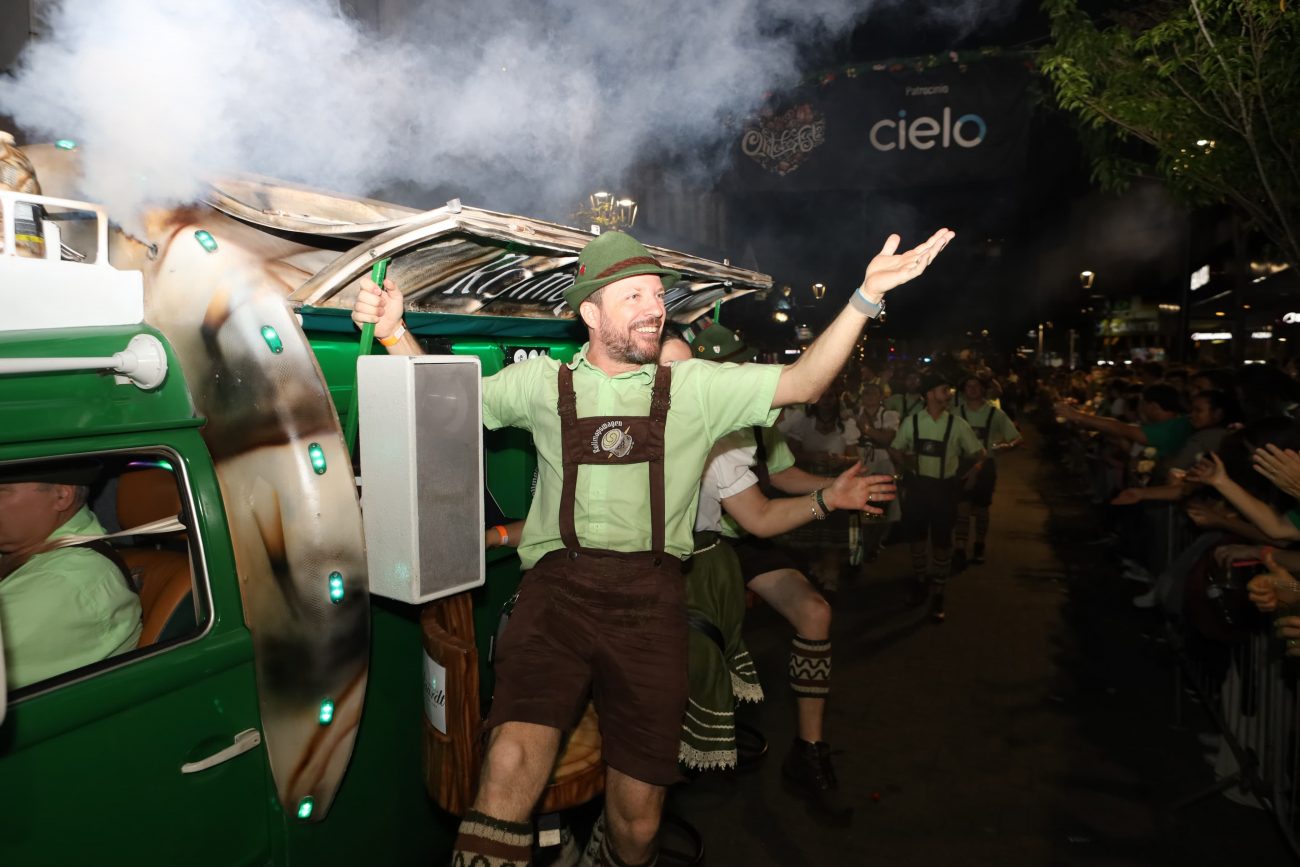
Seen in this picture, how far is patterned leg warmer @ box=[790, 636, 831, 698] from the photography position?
15.0 feet

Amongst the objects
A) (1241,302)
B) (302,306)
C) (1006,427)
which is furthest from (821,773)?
(1241,302)

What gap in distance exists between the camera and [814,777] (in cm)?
455

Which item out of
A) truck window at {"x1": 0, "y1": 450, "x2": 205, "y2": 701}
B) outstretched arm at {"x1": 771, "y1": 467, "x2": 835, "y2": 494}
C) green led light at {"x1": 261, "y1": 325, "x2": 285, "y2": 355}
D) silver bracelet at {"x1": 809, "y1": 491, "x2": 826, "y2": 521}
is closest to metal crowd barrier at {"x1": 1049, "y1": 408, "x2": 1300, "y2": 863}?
silver bracelet at {"x1": 809, "y1": 491, "x2": 826, "y2": 521}

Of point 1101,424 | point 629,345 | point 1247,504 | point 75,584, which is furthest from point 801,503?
point 1101,424

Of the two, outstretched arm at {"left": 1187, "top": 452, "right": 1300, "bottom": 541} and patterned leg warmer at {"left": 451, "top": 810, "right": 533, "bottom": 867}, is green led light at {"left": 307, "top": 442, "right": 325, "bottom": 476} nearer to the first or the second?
patterned leg warmer at {"left": 451, "top": 810, "right": 533, "bottom": 867}

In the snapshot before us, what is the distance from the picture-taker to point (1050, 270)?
47375 millimetres

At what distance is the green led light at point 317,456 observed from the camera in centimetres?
233

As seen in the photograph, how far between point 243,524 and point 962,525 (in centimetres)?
809

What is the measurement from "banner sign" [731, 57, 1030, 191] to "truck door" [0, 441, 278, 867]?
23.8ft

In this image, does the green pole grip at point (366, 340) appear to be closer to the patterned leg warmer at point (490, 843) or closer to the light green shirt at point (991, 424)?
the patterned leg warmer at point (490, 843)

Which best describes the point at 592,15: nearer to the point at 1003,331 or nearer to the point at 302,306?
the point at 302,306

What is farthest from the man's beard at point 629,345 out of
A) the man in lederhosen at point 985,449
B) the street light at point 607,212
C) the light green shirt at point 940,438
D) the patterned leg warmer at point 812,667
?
the man in lederhosen at point 985,449

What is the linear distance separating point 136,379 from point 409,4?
5869 millimetres

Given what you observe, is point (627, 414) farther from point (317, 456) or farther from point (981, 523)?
point (981, 523)
